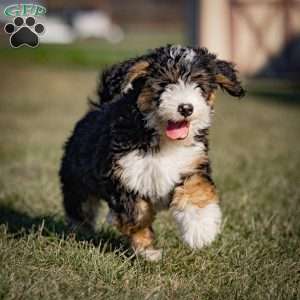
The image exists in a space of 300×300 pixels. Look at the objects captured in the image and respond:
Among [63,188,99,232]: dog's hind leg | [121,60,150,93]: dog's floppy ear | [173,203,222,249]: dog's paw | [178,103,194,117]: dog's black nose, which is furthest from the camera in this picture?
[63,188,99,232]: dog's hind leg

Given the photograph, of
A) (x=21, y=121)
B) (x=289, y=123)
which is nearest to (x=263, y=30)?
(x=289, y=123)

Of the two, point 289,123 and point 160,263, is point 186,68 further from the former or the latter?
point 289,123

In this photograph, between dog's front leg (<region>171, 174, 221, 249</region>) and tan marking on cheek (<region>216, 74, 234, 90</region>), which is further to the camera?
tan marking on cheek (<region>216, 74, 234, 90</region>)

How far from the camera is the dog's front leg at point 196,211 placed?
4.48 meters

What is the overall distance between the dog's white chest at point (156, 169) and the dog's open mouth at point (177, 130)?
0.11 meters

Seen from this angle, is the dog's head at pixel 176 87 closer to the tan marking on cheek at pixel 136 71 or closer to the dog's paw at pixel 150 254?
the tan marking on cheek at pixel 136 71

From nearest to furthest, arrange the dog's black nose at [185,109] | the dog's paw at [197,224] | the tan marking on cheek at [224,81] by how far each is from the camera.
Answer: the dog's black nose at [185,109] → the dog's paw at [197,224] → the tan marking on cheek at [224,81]

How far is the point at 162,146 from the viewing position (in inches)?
180

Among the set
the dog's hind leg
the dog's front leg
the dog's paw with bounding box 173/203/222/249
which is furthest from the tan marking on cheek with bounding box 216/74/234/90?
the dog's hind leg

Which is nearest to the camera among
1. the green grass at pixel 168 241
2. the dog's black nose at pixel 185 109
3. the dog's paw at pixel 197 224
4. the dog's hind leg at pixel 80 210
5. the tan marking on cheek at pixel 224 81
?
the green grass at pixel 168 241

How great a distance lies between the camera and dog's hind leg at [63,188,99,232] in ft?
18.7

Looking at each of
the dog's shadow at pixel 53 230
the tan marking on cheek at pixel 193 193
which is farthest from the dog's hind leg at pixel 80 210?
the tan marking on cheek at pixel 193 193

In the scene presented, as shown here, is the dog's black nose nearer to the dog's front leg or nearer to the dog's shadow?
the dog's front leg

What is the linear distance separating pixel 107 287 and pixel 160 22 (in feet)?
169
